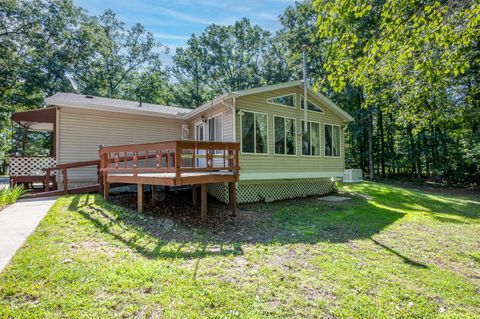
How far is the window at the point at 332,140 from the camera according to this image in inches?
441

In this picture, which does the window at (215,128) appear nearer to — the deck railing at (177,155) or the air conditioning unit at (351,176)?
the deck railing at (177,155)

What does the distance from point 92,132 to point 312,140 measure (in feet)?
28.3

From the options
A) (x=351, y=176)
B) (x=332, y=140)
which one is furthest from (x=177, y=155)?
(x=351, y=176)

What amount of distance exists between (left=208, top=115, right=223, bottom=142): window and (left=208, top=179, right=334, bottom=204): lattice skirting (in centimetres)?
173

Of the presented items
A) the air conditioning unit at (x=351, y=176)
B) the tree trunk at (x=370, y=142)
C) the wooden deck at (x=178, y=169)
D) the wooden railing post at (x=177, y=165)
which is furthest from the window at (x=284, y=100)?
the tree trunk at (x=370, y=142)

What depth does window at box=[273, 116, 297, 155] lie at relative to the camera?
374 inches

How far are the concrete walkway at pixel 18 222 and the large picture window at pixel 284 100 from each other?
24.3 ft

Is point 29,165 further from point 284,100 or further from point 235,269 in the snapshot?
point 284,100

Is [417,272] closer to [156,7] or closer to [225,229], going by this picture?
[225,229]

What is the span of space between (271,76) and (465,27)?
74.1 feet

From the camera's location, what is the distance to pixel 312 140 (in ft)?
34.8

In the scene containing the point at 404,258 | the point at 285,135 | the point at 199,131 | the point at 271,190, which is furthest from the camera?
the point at 199,131

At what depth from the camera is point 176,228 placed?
561 cm

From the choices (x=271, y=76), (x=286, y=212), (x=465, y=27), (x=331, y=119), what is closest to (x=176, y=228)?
(x=286, y=212)
